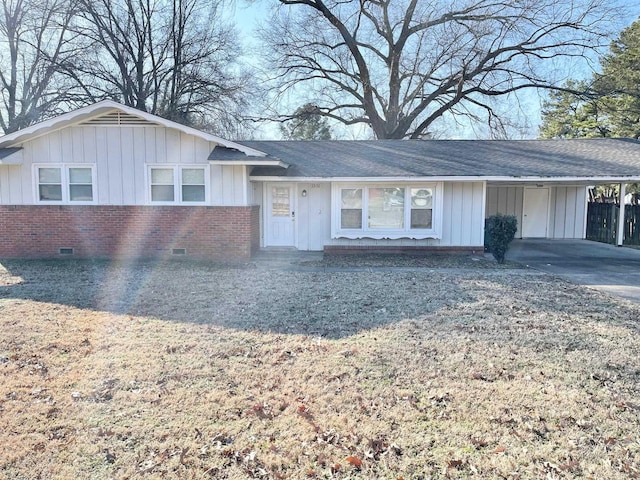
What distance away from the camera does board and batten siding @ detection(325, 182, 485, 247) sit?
12.6 m

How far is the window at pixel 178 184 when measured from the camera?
460 inches

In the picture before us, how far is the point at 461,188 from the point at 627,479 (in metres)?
10.5

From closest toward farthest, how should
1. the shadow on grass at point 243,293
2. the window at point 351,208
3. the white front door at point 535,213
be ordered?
the shadow on grass at point 243,293
the window at point 351,208
the white front door at point 535,213

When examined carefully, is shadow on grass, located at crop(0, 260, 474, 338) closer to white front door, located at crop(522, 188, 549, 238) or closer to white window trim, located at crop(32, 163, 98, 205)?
white window trim, located at crop(32, 163, 98, 205)

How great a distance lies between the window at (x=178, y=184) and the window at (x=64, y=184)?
1.72 meters

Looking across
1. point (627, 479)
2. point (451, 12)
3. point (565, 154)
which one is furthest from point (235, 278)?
point (451, 12)

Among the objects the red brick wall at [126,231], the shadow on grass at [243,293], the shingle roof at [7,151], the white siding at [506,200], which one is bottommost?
the shadow on grass at [243,293]

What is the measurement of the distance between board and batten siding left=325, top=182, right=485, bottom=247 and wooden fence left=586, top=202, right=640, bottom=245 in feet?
22.7

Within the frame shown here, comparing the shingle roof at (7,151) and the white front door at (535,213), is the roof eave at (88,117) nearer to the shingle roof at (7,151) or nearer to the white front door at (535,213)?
the shingle roof at (7,151)

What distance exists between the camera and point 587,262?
11.6 m

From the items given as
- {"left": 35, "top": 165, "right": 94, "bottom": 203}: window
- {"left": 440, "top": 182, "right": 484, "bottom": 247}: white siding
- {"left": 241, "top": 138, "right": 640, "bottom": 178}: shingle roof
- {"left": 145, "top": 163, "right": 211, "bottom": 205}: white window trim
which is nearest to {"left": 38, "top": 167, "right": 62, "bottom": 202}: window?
{"left": 35, "top": 165, "right": 94, "bottom": 203}: window

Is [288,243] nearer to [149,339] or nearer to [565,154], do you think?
[149,339]

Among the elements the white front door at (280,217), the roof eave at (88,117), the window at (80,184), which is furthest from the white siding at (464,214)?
the window at (80,184)

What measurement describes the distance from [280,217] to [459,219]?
5.38 meters
